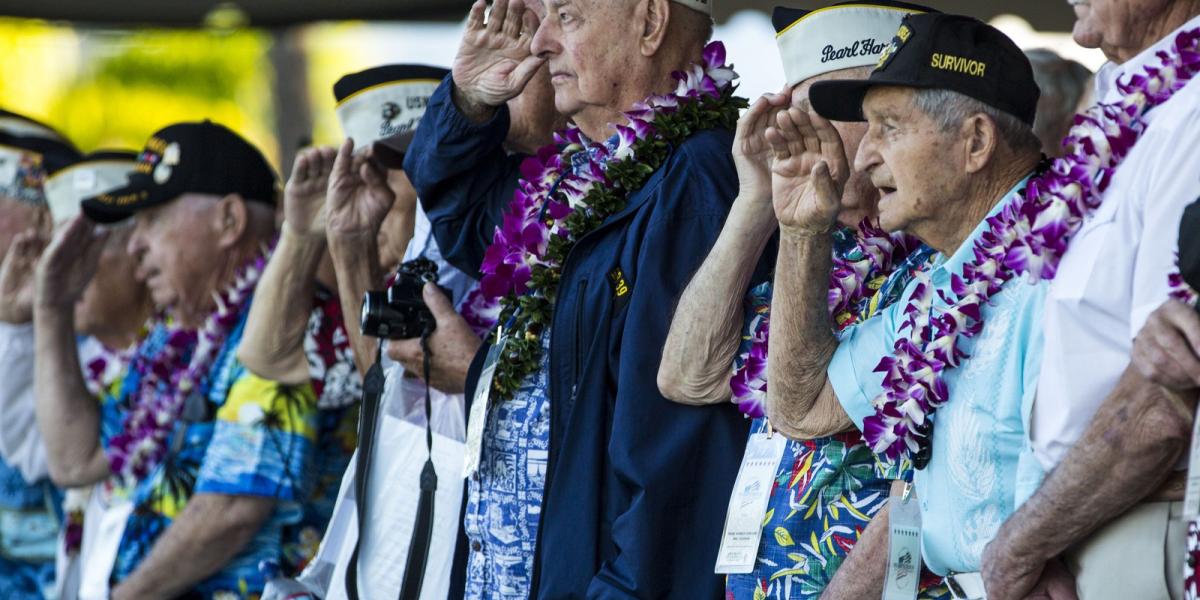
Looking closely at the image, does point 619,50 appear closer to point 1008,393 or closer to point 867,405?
point 867,405

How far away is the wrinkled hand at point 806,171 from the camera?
9.66 ft

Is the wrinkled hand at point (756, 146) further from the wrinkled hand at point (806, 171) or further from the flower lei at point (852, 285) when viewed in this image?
the flower lei at point (852, 285)

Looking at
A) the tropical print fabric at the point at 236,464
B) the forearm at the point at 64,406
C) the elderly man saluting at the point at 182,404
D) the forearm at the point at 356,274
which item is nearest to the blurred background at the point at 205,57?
the elderly man saluting at the point at 182,404

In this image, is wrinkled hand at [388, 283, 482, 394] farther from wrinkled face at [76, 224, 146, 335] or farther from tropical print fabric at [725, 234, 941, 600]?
wrinkled face at [76, 224, 146, 335]

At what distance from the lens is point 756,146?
10.5 feet

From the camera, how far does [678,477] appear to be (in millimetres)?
3287

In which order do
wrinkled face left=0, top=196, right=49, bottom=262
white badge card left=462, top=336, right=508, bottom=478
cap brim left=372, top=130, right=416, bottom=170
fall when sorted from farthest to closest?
wrinkled face left=0, top=196, right=49, bottom=262
cap brim left=372, top=130, right=416, bottom=170
white badge card left=462, top=336, right=508, bottom=478

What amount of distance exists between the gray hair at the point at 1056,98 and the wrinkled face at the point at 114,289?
3669 mm

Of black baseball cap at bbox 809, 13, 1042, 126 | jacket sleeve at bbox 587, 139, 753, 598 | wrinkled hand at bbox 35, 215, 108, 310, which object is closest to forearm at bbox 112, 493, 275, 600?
wrinkled hand at bbox 35, 215, 108, 310

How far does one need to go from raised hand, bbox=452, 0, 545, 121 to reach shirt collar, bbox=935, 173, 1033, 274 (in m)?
1.56

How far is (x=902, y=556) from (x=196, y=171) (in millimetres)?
3622

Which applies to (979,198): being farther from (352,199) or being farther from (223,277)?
(223,277)

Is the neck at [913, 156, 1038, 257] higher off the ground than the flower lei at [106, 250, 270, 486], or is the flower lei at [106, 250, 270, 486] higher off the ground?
the neck at [913, 156, 1038, 257]

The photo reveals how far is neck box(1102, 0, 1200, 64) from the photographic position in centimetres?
274
